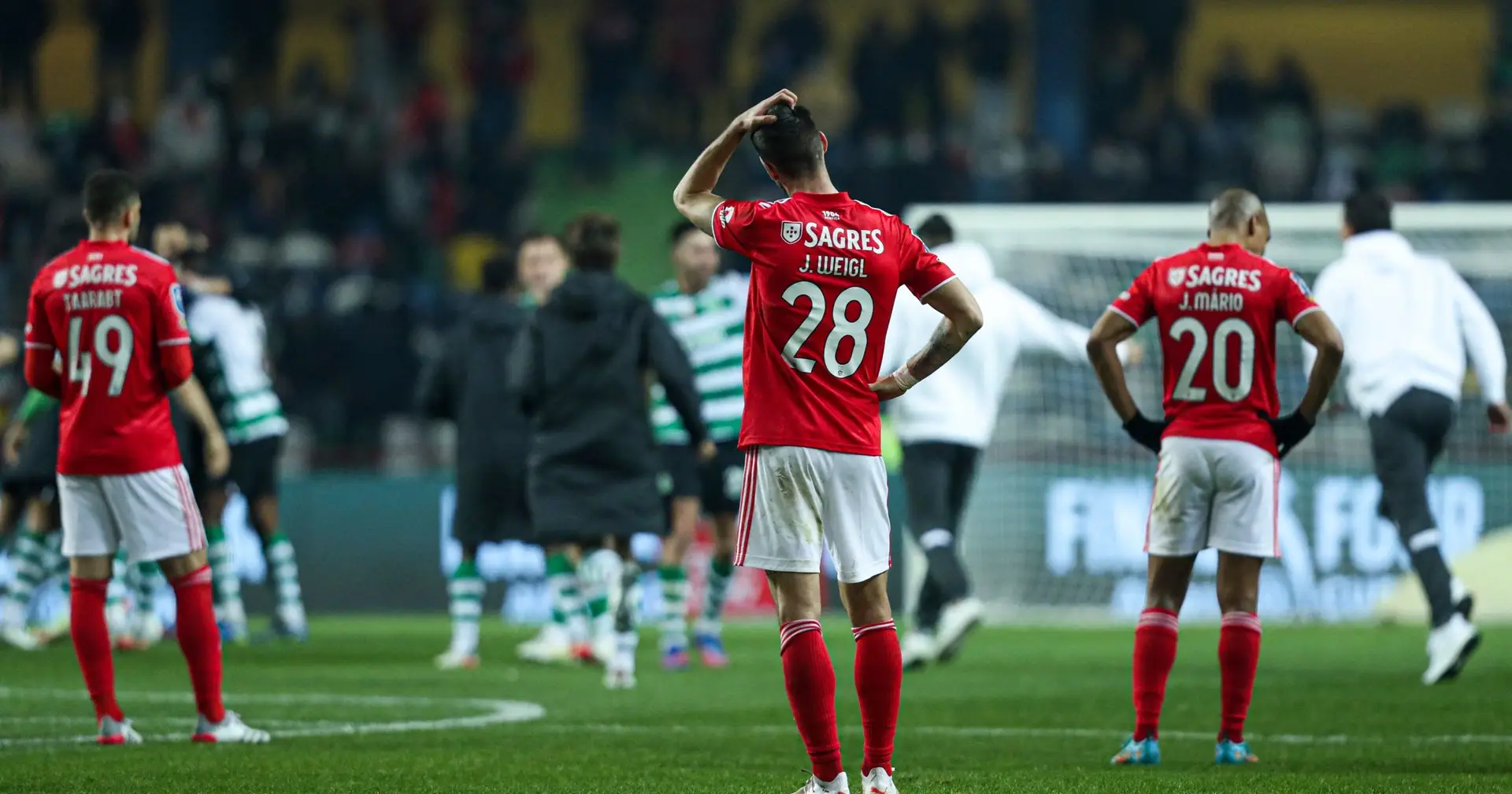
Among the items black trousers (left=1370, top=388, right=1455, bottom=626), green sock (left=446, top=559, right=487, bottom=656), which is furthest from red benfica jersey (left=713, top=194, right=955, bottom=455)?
green sock (left=446, top=559, right=487, bottom=656)

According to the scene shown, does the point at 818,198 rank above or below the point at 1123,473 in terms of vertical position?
above

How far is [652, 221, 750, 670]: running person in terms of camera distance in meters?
11.4

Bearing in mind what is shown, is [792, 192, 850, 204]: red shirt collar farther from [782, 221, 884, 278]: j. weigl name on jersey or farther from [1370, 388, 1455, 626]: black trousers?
[1370, 388, 1455, 626]: black trousers

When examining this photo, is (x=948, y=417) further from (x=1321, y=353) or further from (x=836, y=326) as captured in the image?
(x=836, y=326)

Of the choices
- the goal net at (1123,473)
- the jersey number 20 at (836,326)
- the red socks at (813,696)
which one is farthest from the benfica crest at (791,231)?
the goal net at (1123,473)

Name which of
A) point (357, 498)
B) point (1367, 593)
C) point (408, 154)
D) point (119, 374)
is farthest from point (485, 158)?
point (119, 374)

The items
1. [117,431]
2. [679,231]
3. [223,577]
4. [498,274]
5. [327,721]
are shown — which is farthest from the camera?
[223,577]

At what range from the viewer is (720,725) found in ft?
27.3

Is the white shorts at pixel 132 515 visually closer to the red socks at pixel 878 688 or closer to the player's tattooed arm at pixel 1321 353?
the red socks at pixel 878 688

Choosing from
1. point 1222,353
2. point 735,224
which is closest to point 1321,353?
point 1222,353

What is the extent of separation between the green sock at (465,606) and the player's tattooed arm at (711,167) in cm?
597

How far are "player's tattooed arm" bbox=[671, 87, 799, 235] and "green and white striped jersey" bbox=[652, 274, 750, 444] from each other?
564 centimetres

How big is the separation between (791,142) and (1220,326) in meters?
1.96

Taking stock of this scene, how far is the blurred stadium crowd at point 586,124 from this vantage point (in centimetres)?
2156
